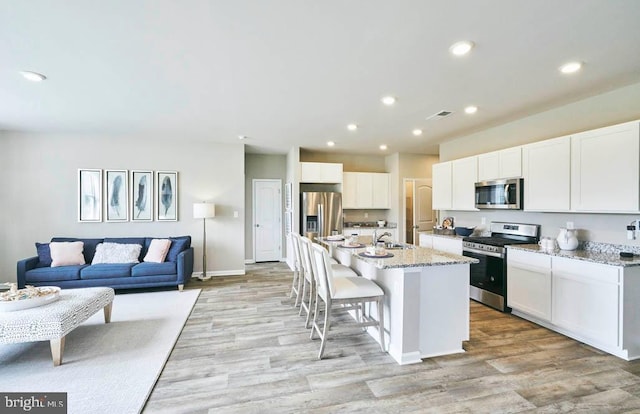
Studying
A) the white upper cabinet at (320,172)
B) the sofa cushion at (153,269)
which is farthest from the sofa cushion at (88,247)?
the white upper cabinet at (320,172)

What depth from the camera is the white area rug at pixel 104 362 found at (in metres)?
2.12

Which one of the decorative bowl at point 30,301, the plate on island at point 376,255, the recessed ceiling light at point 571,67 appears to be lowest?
the decorative bowl at point 30,301

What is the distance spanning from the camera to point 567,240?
3.26 m

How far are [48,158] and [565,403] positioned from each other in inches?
292

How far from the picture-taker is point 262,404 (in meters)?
2.05

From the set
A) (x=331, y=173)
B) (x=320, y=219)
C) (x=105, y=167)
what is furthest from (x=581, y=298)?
(x=105, y=167)

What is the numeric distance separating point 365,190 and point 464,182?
235 centimetres

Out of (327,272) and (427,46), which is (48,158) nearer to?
(327,272)

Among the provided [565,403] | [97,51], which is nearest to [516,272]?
[565,403]

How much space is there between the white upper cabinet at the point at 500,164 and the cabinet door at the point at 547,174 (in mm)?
97

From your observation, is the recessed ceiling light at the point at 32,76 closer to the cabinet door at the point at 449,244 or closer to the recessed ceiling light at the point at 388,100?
the recessed ceiling light at the point at 388,100

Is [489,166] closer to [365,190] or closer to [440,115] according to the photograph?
[440,115]

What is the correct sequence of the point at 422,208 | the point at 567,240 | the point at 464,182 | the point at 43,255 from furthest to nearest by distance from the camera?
the point at 422,208 → the point at 464,182 → the point at 43,255 → the point at 567,240

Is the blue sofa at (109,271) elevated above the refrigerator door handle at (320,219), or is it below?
below
